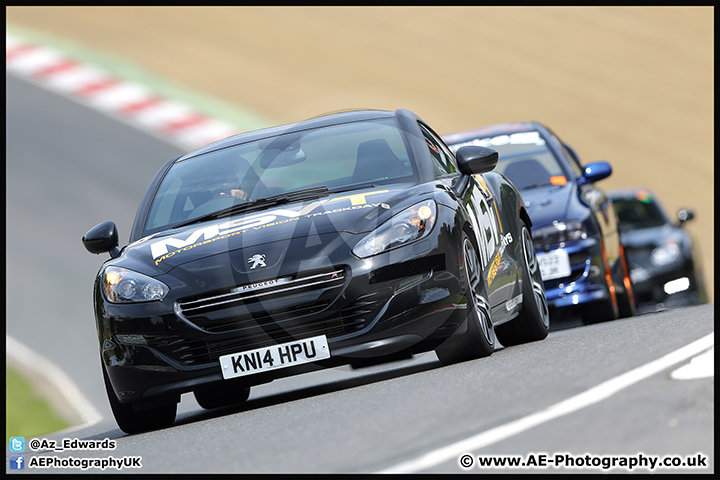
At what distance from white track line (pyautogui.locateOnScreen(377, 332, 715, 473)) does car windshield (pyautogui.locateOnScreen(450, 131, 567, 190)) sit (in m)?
5.07

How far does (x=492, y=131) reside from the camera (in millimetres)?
11352

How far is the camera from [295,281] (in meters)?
6.13

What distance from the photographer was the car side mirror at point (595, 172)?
34.5ft

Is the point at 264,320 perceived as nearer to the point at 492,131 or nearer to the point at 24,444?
the point at 24,444

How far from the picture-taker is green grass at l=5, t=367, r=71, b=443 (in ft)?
33.0

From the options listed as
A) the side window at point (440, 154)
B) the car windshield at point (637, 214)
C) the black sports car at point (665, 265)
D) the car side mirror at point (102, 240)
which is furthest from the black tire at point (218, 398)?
the car windshield at point (637, 214)

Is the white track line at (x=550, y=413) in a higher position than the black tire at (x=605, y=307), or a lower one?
higher

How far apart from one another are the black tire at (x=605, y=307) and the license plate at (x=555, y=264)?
1.12 ft

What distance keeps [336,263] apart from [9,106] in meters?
14.8

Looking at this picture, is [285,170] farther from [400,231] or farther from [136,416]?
[136,416]

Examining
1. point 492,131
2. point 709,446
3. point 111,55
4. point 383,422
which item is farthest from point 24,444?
point 111,55

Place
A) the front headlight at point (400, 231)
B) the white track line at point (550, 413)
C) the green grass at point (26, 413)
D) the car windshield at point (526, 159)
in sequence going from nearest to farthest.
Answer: the white track line at point (550, 413) → the front headlight at point (400, 231) → the green grass at point (26, 413) → the car windshield at point (526, 159)

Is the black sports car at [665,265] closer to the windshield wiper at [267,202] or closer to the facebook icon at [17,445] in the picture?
the windshield wiper at [267,202]

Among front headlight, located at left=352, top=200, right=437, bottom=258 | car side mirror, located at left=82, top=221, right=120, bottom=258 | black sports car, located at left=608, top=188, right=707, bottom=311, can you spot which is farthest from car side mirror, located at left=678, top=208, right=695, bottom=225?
car side mirror, located at left=82, top=221, right=120, bottom=258
